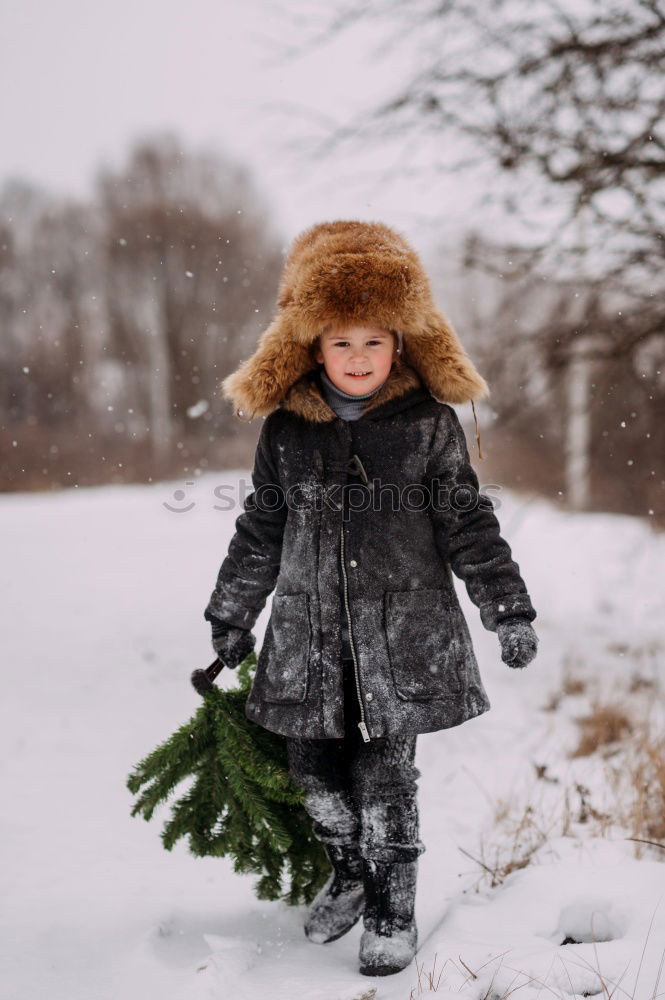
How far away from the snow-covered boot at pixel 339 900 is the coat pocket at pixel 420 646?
0.60 meters

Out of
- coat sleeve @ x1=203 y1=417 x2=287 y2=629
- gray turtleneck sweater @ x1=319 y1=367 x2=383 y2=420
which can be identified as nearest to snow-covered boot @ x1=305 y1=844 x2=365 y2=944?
coat sleeve @ x1=203 y1=417 x2=287 y2=629

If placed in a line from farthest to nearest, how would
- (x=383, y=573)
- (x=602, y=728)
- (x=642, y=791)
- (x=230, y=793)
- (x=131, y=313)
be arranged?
(x=131, y=313) < (x=602, y=728) < (x=642, y=791) < (x=230, y=793) < (x=383, y=573)

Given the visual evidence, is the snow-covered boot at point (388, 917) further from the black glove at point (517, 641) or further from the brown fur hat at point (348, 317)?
the brown fur hat at point (348, 317)

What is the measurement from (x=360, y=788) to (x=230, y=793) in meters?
0.41

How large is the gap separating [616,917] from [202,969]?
1.16 m

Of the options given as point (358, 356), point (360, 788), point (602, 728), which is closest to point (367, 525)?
point (358, 356)

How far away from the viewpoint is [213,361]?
43.4 ft

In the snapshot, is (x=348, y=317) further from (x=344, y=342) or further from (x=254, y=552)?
(x=254, y=552)

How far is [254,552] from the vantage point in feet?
7.89

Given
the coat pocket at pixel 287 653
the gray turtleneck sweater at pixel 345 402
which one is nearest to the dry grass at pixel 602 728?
the coat pocket at pixel 287 653

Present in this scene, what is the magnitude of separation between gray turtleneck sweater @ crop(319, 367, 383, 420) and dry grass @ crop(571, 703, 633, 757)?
8.21 feet

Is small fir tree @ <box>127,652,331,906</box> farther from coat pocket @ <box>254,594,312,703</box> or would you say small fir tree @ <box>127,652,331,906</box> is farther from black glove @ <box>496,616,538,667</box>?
black glove @ <box>496,616,538,667</box>

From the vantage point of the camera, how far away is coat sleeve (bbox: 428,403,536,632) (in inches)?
84.9

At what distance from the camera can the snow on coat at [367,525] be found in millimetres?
2145
